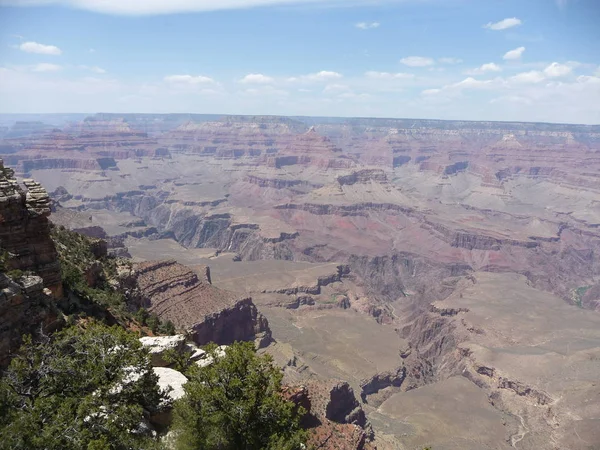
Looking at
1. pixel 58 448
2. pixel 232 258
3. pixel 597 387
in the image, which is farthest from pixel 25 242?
pixel 232 258

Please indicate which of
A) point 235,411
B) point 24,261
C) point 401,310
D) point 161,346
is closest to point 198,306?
point 161,346

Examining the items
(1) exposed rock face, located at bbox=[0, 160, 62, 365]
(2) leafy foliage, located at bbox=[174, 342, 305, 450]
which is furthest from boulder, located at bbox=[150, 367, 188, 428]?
(1) exposed rock face, located at bbox=[0, 160, 62, 365]

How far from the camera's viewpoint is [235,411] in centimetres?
1675

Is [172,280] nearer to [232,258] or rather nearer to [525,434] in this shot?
[525,434]

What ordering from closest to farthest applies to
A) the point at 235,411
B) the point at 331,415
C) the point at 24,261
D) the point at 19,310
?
the point at 235,411 → the point at 19,310 → the point at 24,261 → the point at 331,415

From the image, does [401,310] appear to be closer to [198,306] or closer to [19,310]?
[198,306]

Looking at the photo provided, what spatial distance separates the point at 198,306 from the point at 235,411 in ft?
181

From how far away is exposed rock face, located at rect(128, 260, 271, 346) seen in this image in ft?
211

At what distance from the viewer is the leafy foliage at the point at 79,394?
13.0m

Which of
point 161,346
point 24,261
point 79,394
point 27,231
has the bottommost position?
point 161,346

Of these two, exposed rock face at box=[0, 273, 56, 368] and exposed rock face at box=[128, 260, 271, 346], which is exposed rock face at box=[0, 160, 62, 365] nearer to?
exposed rock face at box=[0, 273, 56, 368]

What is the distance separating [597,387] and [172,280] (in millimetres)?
66099

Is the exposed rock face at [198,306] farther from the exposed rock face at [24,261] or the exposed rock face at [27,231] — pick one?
the exposed rock face at [24,261]

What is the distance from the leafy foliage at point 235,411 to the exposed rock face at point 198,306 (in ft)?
149
